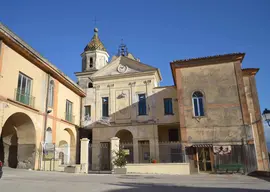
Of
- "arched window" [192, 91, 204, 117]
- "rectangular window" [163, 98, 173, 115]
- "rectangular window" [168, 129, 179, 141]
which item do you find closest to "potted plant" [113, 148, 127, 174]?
"arched window" [192, 91, 204, 117]

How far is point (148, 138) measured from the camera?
21.7 meters

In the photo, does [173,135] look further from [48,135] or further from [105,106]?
[48,135]

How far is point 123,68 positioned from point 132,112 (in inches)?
189

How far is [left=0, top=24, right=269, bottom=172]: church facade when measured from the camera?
16188 millimetres

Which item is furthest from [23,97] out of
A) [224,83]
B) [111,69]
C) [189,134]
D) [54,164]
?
[224,83]

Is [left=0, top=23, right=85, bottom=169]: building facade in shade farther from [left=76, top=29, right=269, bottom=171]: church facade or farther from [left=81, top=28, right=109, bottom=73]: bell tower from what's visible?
[left=81, top=28, right=109, bottom=73]: bell tower

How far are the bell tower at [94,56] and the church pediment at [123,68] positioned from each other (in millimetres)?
4860

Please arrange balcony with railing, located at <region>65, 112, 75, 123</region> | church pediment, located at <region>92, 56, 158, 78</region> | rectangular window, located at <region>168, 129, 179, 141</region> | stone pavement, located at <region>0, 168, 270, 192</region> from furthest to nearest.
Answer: church pediment, located at <region>92, 56, 158, 78</region> < rectangular window, located at <region>168, 129, 179, 141</region> < balcony with railing, located at <region>65, 112, 75, 123</region> < stone pavement, located at <region>0, 168, 270, 192</region>

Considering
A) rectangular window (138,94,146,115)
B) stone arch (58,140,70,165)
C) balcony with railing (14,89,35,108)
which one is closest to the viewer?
balcony with railing (14,89,35,108)

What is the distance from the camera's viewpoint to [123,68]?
24.4 m

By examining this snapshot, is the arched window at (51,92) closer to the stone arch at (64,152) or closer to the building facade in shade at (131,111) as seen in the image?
the stone arch at (64,152)

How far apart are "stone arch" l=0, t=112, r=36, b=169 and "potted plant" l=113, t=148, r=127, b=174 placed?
5.58 metres

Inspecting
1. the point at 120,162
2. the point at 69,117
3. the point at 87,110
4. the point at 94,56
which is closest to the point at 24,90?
the point at 69,117

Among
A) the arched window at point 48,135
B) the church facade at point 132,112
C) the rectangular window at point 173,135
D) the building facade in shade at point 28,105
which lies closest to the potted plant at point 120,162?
the church facade at point 132,112
